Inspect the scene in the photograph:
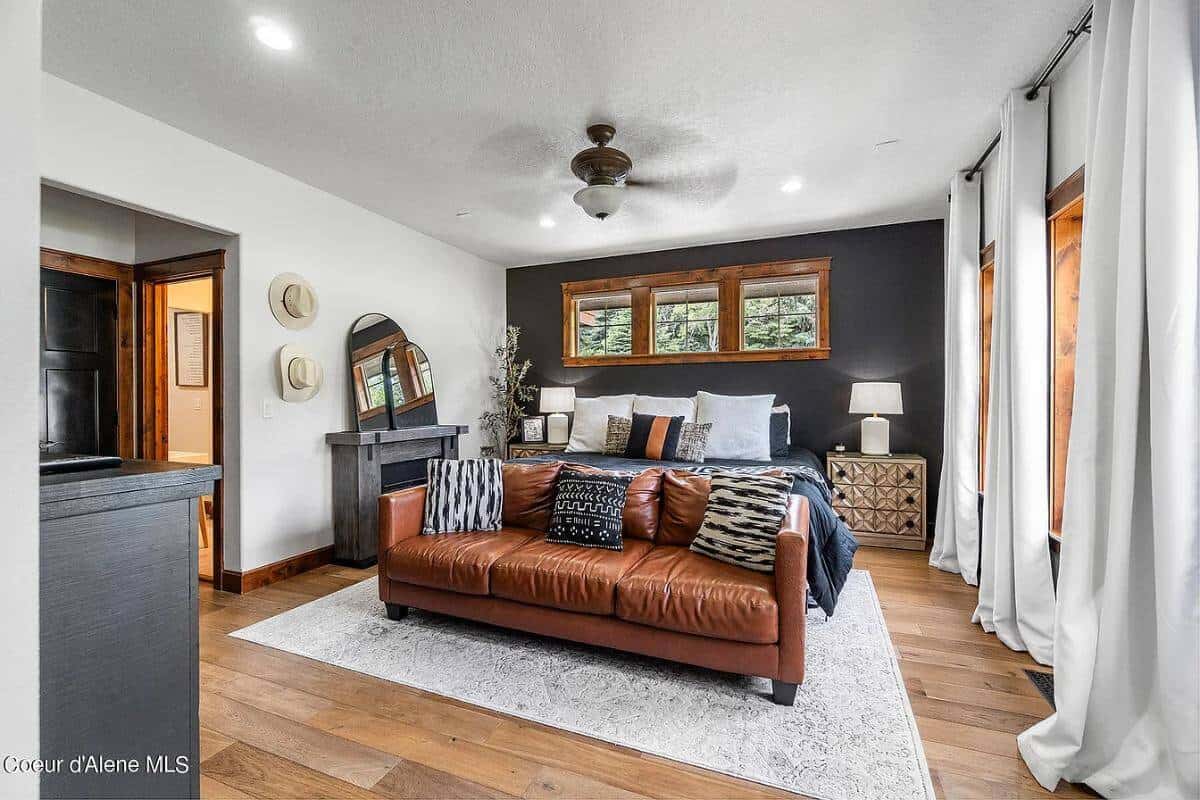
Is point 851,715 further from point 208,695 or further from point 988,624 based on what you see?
point 208,695

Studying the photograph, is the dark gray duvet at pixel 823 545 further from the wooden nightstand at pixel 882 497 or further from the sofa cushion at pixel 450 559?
the sofa cushion at pixel 450 559

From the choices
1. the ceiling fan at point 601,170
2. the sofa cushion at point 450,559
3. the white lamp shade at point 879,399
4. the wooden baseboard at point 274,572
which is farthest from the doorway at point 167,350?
the white lamp shade at point 879,399

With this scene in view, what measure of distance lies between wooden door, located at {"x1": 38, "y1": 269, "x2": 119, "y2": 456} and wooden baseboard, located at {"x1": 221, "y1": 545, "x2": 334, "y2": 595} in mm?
1324

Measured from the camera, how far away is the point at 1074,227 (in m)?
2.64

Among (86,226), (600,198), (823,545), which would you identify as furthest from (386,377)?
(823,545)

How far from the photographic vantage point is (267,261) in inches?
142

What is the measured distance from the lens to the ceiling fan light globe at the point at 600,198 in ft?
10.1

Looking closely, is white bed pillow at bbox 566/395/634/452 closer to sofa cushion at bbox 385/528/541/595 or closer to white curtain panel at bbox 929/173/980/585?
sofa cushion at bbox 385/528/541/595

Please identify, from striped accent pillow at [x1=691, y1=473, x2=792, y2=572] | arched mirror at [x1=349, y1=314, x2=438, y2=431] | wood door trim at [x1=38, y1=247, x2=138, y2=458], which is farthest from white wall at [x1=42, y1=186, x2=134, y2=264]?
striped accent pillow at [x1=691, y1=473, x2=792, y2=572]

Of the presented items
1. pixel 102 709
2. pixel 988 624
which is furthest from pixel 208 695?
pixel 988 624

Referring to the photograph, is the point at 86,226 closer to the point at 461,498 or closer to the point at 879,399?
A: the point at 461,498

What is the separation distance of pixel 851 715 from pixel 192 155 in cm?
422

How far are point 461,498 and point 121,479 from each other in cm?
212

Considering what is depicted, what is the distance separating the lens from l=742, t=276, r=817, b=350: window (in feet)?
16.6
